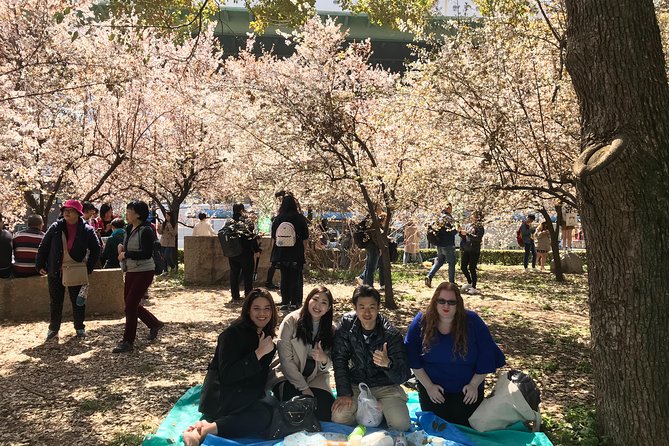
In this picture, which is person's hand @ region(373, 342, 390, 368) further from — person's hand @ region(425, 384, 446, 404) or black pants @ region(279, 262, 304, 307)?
black pants @ region(279, 262, 304, 307)

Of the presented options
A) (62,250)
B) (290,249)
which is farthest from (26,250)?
(290,249)

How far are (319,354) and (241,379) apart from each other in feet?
2.11

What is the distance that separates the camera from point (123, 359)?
609 cm

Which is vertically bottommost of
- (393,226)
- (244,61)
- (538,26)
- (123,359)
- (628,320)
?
(123,359)

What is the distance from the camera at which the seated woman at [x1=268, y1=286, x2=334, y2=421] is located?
14.4 ft

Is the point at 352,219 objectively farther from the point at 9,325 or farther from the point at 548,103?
the point at 9,325

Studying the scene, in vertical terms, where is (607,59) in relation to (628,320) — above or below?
above

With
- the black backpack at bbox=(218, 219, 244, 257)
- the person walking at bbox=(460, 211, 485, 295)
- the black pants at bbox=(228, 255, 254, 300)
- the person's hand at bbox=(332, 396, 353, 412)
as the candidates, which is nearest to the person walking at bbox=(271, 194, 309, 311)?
the black backpack at bbox=(218, 219, 244, 257)

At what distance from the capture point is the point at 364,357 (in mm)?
4359

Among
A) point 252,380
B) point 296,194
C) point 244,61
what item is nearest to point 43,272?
point 252,380

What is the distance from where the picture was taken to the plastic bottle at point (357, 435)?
3662 millimetres

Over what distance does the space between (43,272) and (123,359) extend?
5.44ft

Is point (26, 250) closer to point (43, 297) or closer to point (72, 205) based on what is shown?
point (43, 297)

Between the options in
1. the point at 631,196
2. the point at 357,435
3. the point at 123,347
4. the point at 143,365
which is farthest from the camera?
the point at 123,347
